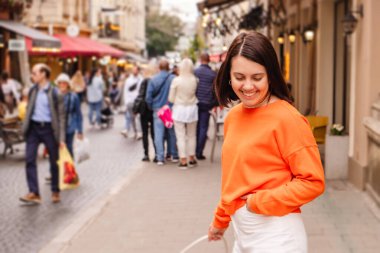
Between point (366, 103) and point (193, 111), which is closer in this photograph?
point (366, 103)

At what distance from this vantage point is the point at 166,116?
13.4m

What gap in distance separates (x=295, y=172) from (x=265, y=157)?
5.8 inches

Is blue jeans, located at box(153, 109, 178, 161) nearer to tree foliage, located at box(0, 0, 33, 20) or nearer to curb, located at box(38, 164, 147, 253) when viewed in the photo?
curb, located at box(38, 164, 147, 253)

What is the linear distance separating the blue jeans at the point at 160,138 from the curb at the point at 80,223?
219 cm

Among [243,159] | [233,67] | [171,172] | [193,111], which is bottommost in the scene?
[171,172]

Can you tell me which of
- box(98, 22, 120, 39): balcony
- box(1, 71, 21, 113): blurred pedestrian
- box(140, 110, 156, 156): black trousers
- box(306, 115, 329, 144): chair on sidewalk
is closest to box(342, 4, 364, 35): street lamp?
box(306, 115, 329, 144): chair on sidewalk

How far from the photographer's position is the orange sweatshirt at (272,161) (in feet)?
11.0

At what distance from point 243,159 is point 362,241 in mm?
3956

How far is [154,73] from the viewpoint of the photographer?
15055mm

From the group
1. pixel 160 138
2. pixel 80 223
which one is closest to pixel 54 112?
pixel 80 223

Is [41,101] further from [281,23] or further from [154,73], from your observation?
[281,23]

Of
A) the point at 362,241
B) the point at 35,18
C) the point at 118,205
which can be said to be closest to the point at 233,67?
the point at 362,241

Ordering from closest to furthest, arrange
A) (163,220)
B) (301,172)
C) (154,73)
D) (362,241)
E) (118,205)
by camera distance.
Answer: (301,172), (362,241), (163,220), (118,205), (154,73)

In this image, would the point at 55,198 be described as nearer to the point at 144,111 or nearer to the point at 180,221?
the point at 180,221
